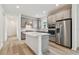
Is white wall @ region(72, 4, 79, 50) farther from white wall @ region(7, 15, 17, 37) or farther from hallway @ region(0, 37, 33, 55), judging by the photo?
white wall @ region(7, 15, 17, 37)

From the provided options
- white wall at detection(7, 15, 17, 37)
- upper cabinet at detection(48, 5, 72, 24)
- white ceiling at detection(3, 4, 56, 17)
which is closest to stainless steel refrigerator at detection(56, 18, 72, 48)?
upper cabinet at detection(48, 5, 72, 24)

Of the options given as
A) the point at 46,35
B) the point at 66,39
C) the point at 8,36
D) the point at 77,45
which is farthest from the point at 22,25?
the point at 77,45

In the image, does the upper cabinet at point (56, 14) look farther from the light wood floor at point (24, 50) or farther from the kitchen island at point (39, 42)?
the light wood floor at point (24, 50)

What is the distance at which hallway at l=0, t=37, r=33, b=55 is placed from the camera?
7.47 ft

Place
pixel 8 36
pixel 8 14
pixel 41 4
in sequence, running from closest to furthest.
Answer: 1. pixel 41 4
2. pixel 8 14
3. pixel 8 36

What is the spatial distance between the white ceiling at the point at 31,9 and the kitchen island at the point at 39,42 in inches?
19.3

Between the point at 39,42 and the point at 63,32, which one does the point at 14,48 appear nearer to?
the point at 39,42

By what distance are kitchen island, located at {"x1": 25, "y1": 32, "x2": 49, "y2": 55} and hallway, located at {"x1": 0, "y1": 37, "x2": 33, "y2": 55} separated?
0.14 m

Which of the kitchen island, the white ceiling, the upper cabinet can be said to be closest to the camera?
the white ceiling
